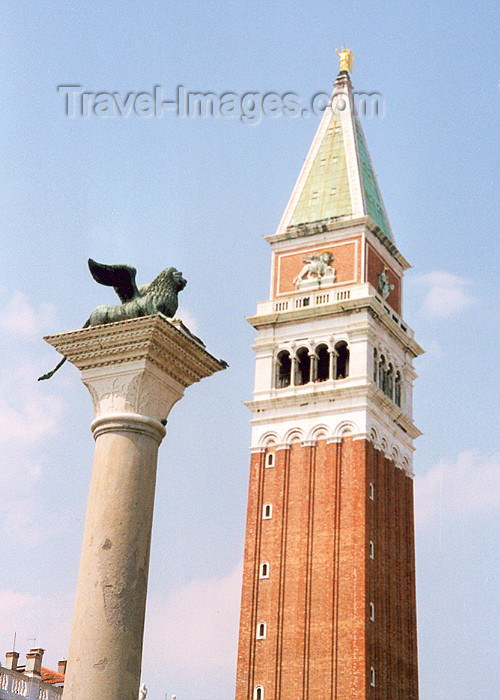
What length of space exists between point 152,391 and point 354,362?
120ft

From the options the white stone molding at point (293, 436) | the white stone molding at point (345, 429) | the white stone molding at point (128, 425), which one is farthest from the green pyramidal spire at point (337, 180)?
the white stone molding at point (128, 425)

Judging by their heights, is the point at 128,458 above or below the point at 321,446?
below

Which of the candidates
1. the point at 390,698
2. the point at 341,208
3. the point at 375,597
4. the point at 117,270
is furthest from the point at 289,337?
the point at 117,270

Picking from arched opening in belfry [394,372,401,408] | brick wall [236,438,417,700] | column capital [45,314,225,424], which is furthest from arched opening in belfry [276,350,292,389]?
column capital [45,314,225,424]

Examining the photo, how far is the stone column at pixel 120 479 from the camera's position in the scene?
31.1ft

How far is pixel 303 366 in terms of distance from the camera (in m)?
48.7

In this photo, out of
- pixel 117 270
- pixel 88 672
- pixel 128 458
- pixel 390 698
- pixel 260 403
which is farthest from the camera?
pixel 260 403

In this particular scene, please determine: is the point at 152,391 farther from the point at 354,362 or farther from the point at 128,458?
the point at 354,362

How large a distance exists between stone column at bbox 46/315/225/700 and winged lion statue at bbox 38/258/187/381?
0.81ft

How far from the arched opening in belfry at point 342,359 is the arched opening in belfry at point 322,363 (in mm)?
393

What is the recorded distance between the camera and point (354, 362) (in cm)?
4684

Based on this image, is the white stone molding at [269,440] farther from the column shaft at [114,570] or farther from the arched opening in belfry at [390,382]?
the column shaft at [114,570]

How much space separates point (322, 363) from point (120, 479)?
38679 millimetres

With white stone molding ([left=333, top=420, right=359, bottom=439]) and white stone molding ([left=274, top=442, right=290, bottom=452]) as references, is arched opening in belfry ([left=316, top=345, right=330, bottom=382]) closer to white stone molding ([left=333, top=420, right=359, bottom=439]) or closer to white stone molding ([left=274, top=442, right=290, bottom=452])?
white stone molding ([left=333, top=420, right=359, bottom=439])
